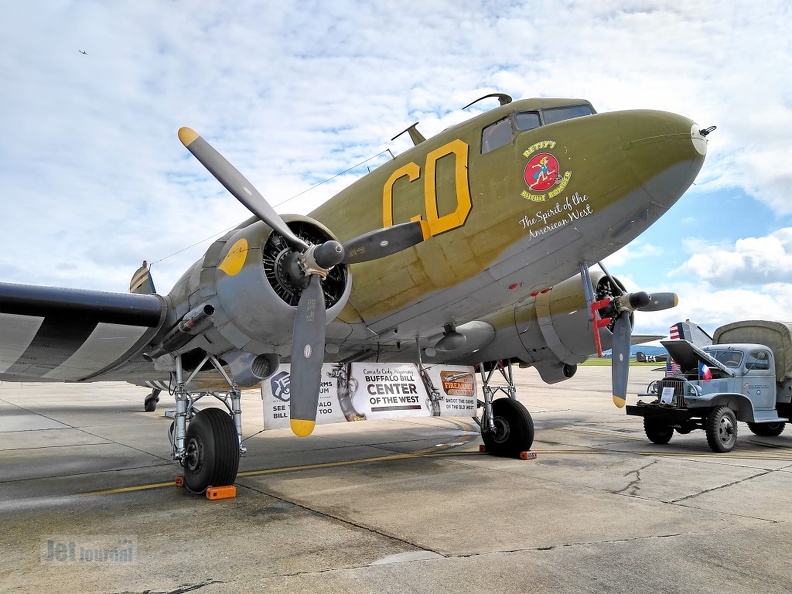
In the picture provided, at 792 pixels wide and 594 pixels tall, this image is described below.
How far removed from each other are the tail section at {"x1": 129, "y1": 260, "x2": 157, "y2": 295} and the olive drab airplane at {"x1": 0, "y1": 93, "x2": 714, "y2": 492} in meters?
5.75

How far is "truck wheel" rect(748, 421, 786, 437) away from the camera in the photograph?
12164 mm

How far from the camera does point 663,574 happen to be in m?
3.86

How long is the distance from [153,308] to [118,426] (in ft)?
31.4

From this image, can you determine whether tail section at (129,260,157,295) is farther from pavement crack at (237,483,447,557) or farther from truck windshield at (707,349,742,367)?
truck windshield at (707,349,742,367)

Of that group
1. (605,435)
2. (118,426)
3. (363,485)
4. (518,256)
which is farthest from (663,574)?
(118,426)

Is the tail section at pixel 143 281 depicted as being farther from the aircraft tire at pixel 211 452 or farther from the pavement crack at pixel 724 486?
the pavement crack at pixel 724 486

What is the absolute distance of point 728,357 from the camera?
1138 centimetres

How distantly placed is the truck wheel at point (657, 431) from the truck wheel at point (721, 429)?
1087mm

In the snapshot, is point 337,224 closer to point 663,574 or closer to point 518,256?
point 518,256

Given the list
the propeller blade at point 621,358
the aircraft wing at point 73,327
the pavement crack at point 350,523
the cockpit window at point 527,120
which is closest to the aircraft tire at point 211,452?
the pavement crack at point 350,523

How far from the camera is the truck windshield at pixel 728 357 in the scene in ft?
36.8

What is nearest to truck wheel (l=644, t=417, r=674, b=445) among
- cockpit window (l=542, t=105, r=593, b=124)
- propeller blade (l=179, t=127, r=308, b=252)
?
cockpit window (l=542, t=105, r=593, b=124)

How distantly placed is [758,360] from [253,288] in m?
10.5

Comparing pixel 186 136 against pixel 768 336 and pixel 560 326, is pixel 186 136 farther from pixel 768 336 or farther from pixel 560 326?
pixel 768 336
